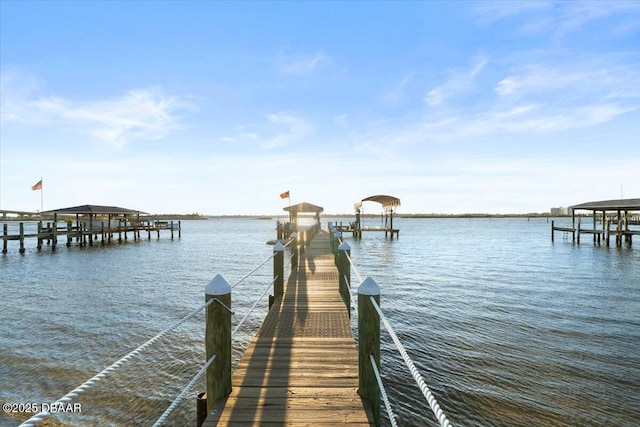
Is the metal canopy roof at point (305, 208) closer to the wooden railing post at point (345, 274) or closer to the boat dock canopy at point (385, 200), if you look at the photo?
the boat dock canopy at point (385, 200)

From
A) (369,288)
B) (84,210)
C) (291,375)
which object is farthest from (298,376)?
(84,210)

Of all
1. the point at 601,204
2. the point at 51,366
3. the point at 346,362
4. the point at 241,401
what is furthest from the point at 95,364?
the point at 601,204

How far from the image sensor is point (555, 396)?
602 centimetres

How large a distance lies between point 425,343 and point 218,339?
6380 mm

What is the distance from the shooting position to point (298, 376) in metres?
4.37

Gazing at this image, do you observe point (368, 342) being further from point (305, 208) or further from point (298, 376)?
point (305, 208)

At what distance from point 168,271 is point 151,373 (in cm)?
1366

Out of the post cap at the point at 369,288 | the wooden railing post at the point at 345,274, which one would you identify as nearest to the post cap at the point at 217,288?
the post cap at the point at 369,288

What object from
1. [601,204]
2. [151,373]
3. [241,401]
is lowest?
[151,373]

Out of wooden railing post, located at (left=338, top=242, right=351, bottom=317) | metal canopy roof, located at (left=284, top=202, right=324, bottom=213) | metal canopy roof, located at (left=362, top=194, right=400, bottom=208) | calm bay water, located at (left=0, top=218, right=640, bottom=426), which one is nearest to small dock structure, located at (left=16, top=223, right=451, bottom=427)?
calm bay water, located at (left=0, top=218, right=640, bottom=426)

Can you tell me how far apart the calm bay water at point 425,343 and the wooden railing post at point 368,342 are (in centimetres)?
224

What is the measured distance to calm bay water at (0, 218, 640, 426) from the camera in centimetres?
580

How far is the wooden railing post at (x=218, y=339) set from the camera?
369 centimetres

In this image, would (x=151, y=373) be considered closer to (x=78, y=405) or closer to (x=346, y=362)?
(x=78, y=405)
